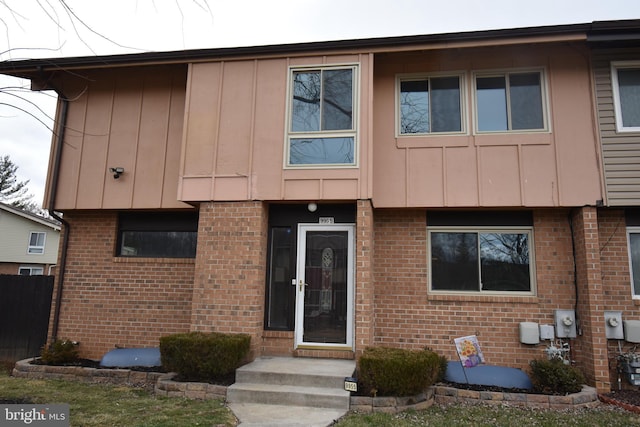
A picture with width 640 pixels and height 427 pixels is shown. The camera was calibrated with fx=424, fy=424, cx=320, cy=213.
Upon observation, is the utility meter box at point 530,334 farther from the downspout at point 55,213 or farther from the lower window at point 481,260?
the downspout at point 55,213

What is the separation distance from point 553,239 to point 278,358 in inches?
200

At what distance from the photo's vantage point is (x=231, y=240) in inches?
282

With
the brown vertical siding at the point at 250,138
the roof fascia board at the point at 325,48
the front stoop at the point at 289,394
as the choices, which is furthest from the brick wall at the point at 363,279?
the roof fascia board at the point at 325,48

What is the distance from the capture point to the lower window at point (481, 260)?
7.30m

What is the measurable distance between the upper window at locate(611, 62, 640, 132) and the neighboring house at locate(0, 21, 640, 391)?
33 millimetres

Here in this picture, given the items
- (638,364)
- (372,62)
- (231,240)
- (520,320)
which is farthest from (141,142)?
(638,364)

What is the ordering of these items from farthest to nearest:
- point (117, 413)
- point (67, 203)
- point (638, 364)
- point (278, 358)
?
point (67, 203)
point (278, 358)
point (638, 364)
point (117, 413)

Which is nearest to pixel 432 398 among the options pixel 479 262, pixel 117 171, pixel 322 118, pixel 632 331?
pixel 479 262

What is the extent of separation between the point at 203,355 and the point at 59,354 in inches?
126

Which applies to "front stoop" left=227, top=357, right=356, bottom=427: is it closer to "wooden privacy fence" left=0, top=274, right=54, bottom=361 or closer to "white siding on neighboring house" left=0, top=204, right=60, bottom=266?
"wooden privacy fence" left=0, top=274, right=54, bottom=361

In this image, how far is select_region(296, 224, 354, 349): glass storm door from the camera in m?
7.22

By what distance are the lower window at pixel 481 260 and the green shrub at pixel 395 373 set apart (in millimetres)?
2011

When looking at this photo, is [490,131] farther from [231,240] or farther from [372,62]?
[231,240]

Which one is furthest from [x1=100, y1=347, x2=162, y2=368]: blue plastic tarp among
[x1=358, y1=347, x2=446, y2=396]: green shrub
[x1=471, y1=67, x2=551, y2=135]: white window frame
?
[x1=471, y1=67, x2=551, y2=135]: white window frame
